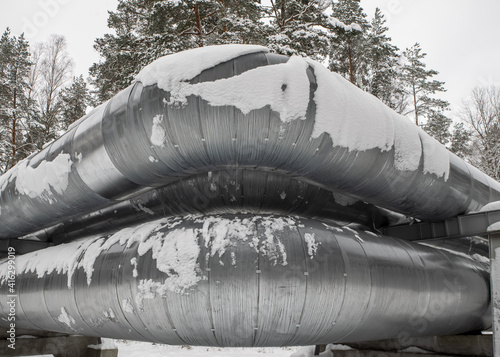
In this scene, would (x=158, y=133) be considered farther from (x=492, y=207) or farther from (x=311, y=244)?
(x=492, y=207)

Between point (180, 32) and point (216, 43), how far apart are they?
38.1 inches

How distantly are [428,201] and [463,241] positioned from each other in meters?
1.25

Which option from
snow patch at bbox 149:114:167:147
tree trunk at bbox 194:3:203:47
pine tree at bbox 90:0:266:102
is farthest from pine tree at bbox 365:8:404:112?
snow patch at bbox 149:114:167:147

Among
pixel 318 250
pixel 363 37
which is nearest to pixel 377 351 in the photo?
pixel 318 250

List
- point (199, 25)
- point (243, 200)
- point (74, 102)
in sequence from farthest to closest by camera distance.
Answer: point (74, 102), point (199, 25), point (243, 200)

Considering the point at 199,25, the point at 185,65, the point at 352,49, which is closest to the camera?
the point at 185,65

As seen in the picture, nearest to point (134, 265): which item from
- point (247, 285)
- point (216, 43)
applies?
point (247, 285)

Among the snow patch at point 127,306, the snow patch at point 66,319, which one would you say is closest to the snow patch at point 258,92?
the snow patch at point 127,306

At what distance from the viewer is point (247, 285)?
172 centimetres

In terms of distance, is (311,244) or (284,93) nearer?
(284,93)

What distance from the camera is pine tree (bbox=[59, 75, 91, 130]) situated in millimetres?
15105

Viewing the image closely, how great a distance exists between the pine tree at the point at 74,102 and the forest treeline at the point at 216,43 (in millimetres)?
39

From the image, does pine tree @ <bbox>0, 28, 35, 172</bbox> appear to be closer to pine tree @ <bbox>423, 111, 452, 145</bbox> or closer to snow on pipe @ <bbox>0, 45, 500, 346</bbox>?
snow on pipe @ <bbox>0, 45, 500, 346</bbox>

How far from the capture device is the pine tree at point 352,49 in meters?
12.9
